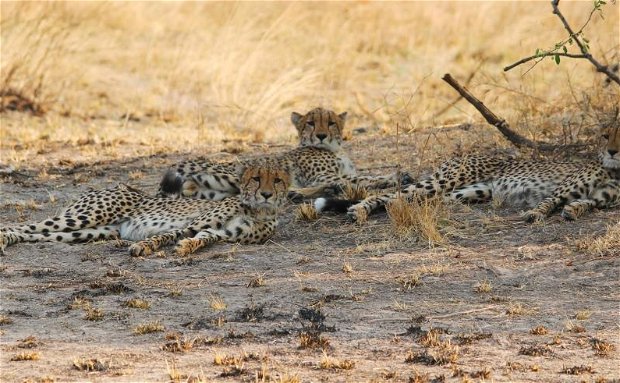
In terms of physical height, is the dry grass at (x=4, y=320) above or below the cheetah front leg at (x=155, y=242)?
below

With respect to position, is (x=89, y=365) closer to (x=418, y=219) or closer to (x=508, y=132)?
(x=418, y=219)

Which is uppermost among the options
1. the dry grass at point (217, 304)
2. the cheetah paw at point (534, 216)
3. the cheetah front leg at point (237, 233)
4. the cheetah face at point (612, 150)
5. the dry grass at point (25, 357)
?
the cheetah face at point (612, 150)

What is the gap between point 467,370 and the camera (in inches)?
173

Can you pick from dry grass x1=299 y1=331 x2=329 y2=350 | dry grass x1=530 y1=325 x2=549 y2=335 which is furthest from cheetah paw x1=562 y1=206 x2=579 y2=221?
dry grass x1=299 y1=331 x2=329 y2=350

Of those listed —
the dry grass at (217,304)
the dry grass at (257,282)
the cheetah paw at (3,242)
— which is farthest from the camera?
the cheetah paw at (3,242)

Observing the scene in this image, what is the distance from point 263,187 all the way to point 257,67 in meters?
6.54

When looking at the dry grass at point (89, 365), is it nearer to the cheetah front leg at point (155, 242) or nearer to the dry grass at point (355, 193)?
the cheetah front leg at point (155, 242)

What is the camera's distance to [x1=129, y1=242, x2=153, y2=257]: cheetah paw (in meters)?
6.36

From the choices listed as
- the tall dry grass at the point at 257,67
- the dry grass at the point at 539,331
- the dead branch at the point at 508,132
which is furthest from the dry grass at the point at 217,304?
the tall dry grass at the point at 257,67

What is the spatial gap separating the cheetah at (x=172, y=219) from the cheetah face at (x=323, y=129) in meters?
1.83

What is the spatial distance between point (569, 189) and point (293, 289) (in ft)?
7.68

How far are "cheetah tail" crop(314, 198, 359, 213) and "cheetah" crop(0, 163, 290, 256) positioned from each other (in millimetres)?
327

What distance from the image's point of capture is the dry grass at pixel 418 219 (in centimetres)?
645

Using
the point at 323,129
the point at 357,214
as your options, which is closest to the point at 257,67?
the point at 323,129
